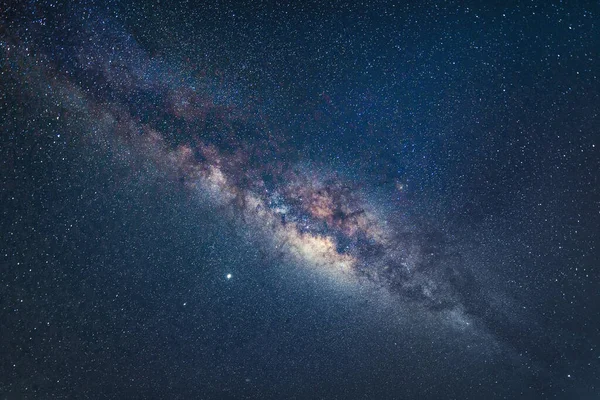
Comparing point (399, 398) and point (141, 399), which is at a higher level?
point (399, 398)

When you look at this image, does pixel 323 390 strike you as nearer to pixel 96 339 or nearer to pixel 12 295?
pixel 96 339

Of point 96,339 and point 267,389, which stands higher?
point 267,389

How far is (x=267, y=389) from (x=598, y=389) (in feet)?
30.1

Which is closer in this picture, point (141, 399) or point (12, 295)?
point (12, 295)

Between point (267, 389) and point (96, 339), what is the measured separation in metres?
3.39

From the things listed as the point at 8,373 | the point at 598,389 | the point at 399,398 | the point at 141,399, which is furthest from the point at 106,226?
the point at 598,389

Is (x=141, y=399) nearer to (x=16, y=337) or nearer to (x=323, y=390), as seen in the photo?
(x=16, y=337)

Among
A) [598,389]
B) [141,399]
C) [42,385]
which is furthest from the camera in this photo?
[598,389]

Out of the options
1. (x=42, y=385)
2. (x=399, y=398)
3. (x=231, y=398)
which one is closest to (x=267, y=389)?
(x=231, y=398)

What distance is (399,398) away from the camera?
7066 mm

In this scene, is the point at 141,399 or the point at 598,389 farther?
the point at 598,389

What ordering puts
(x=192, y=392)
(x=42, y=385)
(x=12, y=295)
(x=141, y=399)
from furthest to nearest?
(x=192, y=392) < (x=141, y=399) < (x=42, y=385) < (x=12, y=295)

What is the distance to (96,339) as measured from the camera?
16.6ft

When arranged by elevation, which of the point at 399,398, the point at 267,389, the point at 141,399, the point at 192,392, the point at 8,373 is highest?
the point at 399,398
